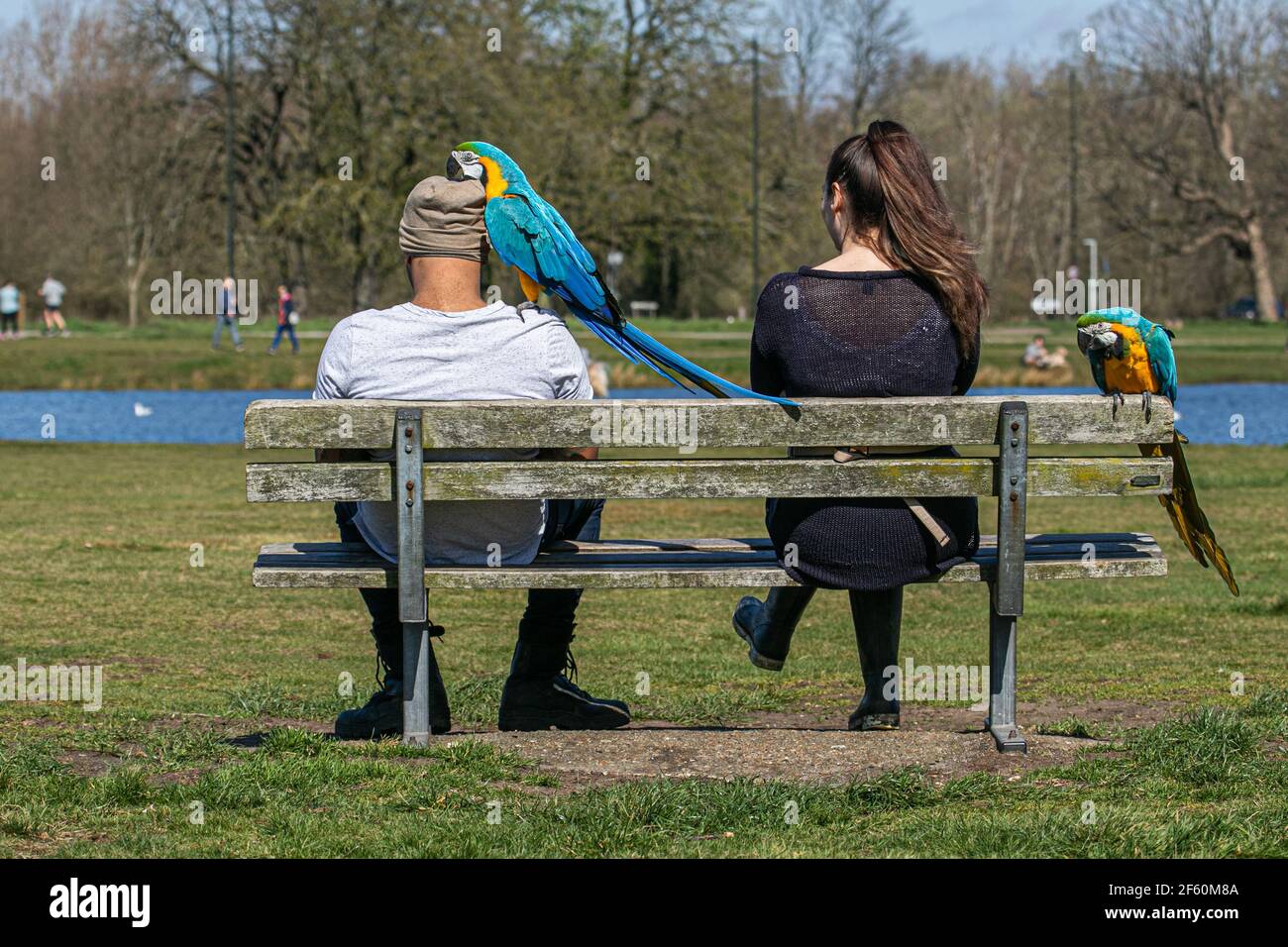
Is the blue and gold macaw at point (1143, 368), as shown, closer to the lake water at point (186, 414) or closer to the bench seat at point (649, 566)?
the bench seat at point (649, 566)

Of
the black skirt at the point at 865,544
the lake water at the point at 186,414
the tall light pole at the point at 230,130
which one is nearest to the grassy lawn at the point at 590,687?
the black skirt at the point at 865,544

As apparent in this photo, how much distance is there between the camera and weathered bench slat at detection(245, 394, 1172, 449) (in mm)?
4250

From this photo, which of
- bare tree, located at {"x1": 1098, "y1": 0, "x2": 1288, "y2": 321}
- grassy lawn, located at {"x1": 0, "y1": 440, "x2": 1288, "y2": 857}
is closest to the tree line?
bare tree, located at {"x1": 1098, "y1": 0, "x2": 1288, "y2": 321}

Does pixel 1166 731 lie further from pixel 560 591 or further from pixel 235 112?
pixel 235 112

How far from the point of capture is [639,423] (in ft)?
14.0

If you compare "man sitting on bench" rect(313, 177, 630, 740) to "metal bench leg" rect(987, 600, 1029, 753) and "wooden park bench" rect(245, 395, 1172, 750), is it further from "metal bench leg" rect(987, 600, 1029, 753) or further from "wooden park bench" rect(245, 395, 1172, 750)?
"metal bench leg" rect(987, 600, 1029, 753)

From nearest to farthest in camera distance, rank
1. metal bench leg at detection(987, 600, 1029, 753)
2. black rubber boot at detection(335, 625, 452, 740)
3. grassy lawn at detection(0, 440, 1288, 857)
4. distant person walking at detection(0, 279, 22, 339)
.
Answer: grassy lawn at detection(0, 440, 1288, 857) < metal bench leg at detection(987, 600, 1029, 753) < black rubber boot at detection(335, 625, 452, 740) < distant person walking at detection(0, 279, 22, 339)

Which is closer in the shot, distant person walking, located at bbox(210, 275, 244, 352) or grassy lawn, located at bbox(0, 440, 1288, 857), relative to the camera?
grassy lawn, located at bbox(0, 440, 1288, 857)

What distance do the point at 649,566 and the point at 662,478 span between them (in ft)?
1.07

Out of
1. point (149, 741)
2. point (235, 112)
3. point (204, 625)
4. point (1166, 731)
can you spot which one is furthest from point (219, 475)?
point (235, 112)

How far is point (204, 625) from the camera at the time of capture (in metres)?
8.12

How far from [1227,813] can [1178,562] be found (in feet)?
24.3

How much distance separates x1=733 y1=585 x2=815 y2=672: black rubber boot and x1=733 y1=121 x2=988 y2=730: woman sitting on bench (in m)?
0.21

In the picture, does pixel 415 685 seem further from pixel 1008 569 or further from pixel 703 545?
pixel 1008 569
